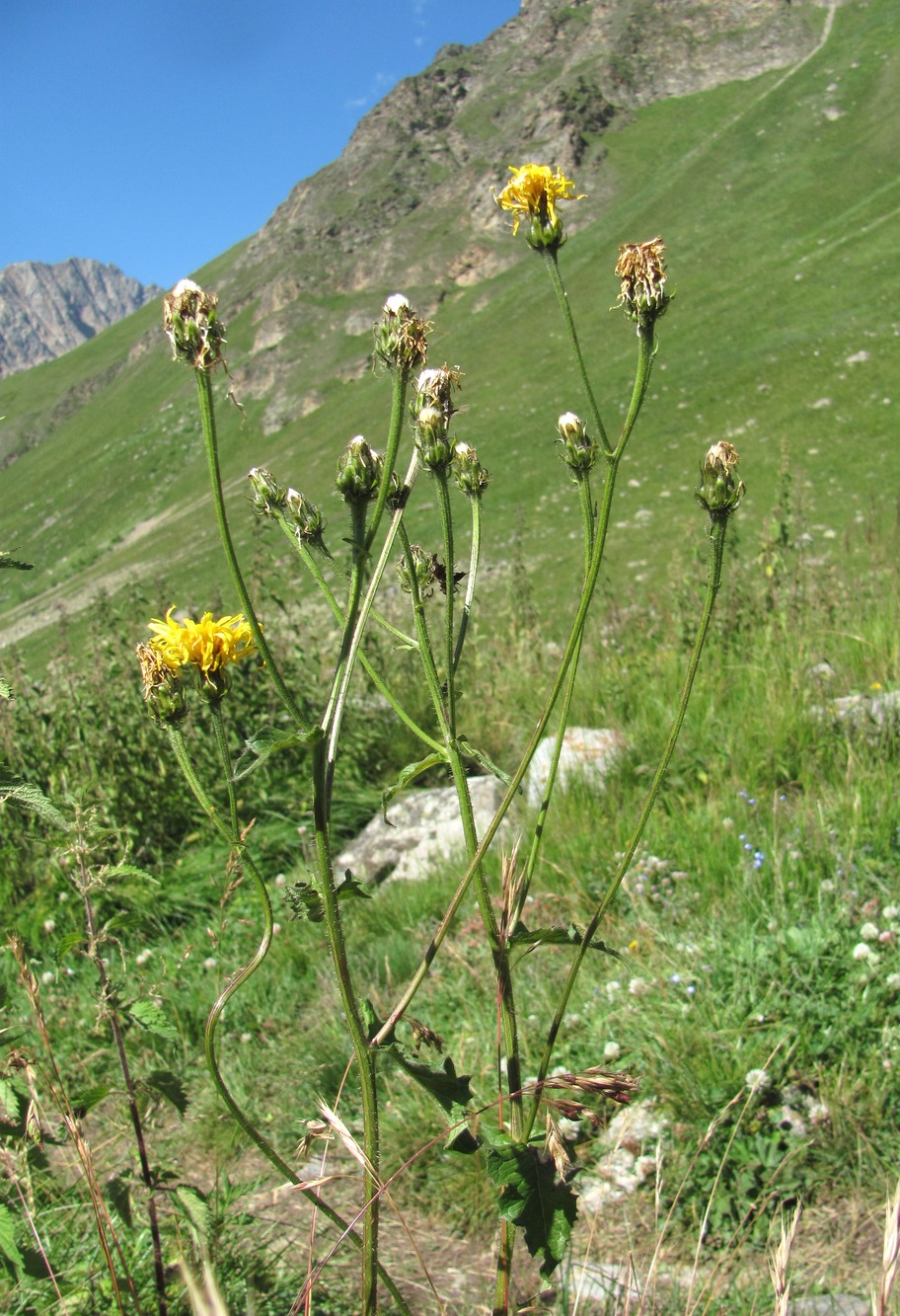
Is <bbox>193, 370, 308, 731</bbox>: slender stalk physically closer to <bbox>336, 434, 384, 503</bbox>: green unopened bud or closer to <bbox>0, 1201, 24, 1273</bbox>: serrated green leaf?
<bbox>336, 434, 384, 503</bbox>: green unopened bud

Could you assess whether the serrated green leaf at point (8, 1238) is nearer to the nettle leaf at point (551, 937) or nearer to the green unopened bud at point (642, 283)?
the nettle leaf at point (551, 937)

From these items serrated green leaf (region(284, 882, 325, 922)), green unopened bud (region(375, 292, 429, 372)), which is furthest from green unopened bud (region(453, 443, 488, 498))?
serrated green leaf (region(284, 882, 325, 922))

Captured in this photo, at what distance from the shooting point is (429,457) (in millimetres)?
1399

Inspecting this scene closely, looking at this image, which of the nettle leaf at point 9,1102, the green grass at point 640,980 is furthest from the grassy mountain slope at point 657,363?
the green grass at point 640,980

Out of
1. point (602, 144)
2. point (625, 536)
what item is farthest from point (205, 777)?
point (602, 144)

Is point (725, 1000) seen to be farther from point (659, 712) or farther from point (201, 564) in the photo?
point (201, 564)

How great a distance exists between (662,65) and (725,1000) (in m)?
55.6

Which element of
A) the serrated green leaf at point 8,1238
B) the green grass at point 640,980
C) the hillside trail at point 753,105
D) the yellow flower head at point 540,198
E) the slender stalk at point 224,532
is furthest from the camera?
the hillside trail at point 753,105

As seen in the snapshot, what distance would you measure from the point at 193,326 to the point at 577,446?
61 cm

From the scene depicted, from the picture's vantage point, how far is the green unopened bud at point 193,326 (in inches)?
45.6

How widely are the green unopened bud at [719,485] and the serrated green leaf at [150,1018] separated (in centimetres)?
140

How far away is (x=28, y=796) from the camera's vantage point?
126 centimetres

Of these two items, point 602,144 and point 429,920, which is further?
point 602,144

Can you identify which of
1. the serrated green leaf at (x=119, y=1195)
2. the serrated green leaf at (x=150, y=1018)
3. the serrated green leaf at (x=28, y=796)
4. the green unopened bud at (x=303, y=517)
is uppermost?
the green unopened bud at (x=303, y=517)
